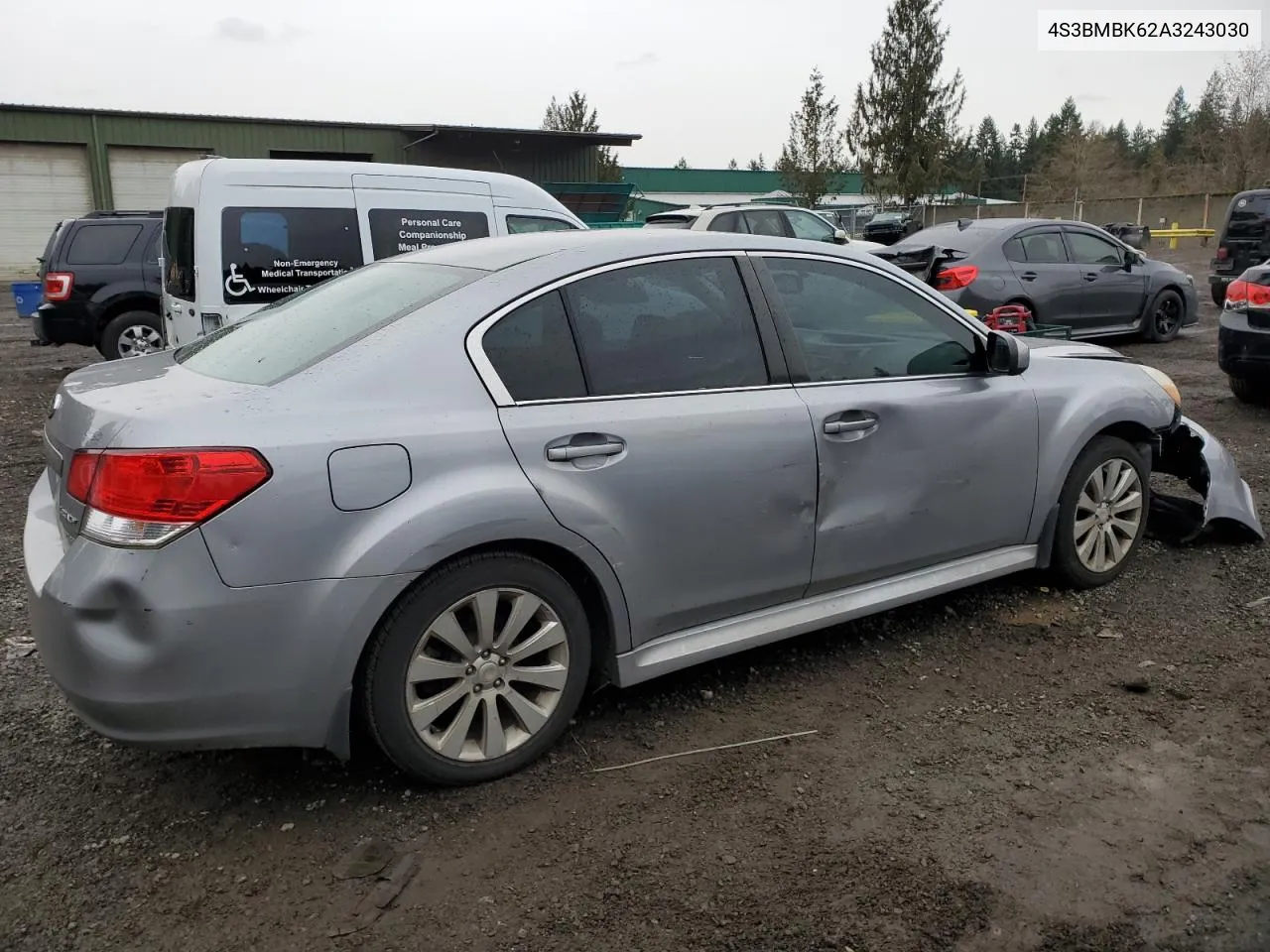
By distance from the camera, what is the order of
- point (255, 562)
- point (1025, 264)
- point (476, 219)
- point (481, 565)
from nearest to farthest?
1. point (255, 562)
2. point (481, 565)
3. point (476, 219)
4. point (1025, 264)

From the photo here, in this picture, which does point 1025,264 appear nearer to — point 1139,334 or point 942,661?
point 1139,334

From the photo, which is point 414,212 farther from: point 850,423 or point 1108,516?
point 1108,516

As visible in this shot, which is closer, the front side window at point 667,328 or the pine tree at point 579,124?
the front side window at point 667,328

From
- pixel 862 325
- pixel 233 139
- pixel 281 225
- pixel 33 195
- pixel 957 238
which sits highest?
pixel 233 139

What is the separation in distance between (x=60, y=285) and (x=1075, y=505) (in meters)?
10.6

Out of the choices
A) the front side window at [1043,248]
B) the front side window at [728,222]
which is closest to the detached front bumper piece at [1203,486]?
the front side window at [1043,248]

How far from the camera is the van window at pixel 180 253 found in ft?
24.4

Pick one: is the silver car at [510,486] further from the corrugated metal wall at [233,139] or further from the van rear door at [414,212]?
the corrugated metal wall at [233,139]

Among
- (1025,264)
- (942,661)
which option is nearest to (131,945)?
(942,661)

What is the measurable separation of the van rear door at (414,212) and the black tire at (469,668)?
5152mm

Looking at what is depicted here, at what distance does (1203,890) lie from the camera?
2598 mm

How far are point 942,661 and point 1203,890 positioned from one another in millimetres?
1433

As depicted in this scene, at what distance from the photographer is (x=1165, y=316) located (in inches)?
503

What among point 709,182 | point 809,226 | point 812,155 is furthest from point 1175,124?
point 809,226
